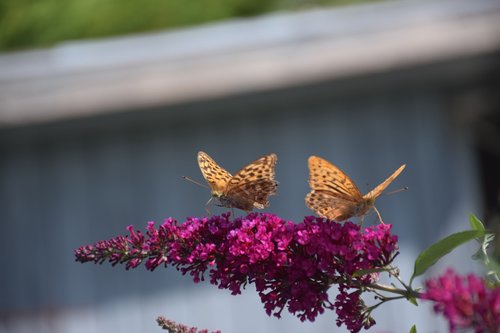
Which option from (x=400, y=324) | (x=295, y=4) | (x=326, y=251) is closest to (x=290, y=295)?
(x=326, y=251)

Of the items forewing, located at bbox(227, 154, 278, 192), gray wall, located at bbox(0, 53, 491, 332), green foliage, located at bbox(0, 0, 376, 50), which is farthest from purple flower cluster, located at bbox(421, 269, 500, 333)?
green foliage, located at bbox(0, 0, 376, 50)

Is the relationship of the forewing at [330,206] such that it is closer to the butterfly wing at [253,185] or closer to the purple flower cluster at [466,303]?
the butterfly wing at [253,185]

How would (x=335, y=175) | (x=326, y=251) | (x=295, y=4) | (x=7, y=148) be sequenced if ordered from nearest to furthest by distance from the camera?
(x=326, y=251)
(x=335, y=175)
(x=7, y=148)
(x=295, y=4)

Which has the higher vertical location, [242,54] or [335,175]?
[242,54]

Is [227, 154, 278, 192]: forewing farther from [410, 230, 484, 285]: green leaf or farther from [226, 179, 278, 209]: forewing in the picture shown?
[410, 230, 484, 285]: green leaf

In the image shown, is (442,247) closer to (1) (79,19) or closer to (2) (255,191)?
(2) (255,191)

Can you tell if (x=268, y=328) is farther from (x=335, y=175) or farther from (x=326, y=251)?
(x=326, y=251)

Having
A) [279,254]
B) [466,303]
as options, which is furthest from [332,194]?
[466,303]
